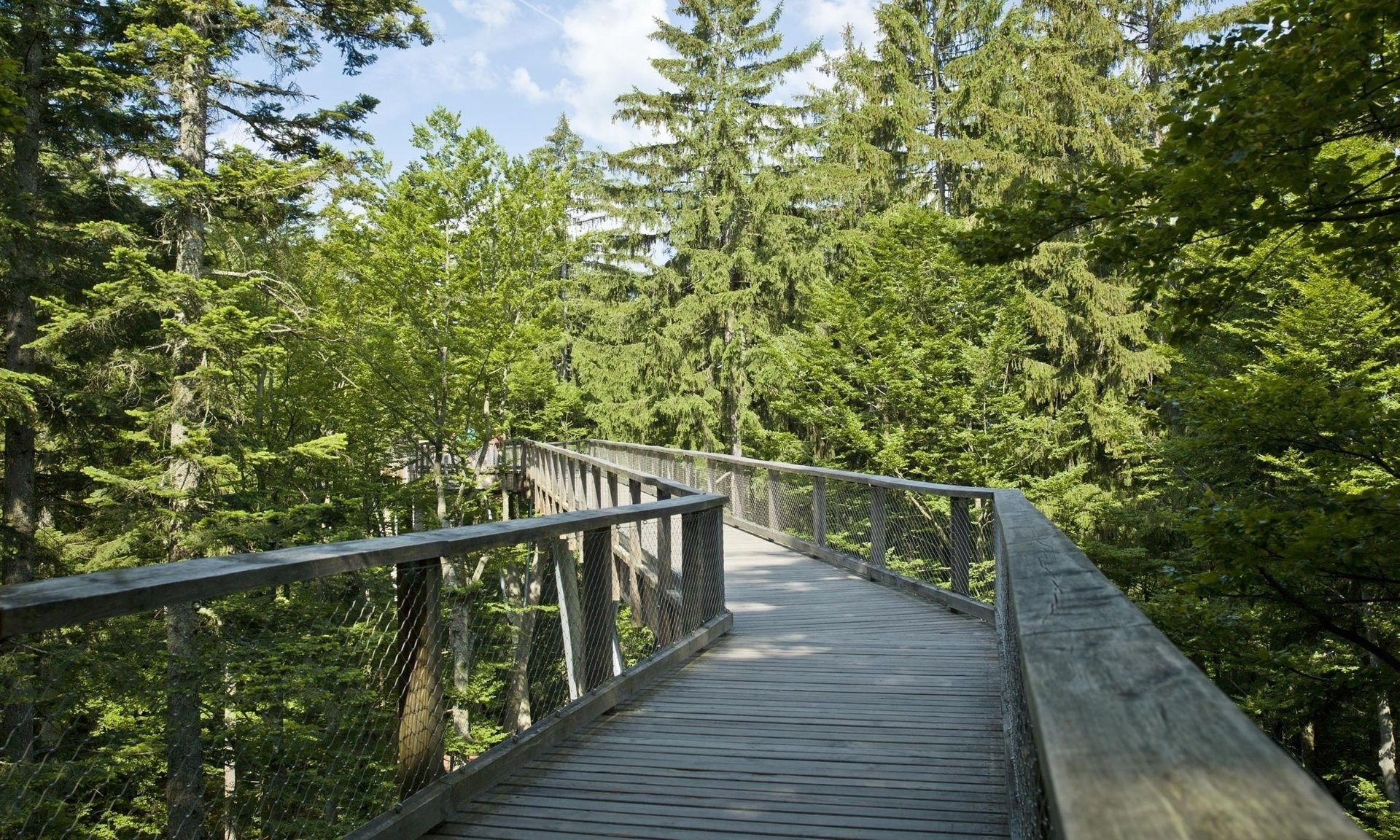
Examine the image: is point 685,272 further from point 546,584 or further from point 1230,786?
point 1230,786

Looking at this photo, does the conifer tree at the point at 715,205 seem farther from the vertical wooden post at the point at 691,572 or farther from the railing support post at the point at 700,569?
the vertical wooden post at the point at 691,572

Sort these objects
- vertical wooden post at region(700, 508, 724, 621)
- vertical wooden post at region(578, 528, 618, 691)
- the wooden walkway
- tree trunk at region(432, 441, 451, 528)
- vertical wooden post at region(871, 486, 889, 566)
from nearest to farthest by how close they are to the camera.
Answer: the wooden walkway < vertical wooden post at region(578, 528, 618, 691) < vertical wooden post at region(700, 508, 724, 621) < vertical wooden post at region(871, 486, 889, 566) < tree trunk at region(432, 441, 451, 528)

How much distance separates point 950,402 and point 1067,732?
59.1ft

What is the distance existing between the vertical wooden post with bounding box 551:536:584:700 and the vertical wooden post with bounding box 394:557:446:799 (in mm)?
1150

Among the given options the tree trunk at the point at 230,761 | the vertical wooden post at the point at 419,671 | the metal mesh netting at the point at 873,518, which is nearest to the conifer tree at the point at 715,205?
the metal mesh netting at the point at 873,518

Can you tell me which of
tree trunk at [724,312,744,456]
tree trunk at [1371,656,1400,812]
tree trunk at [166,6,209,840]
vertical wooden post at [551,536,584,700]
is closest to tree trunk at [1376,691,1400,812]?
tree trunk at [1371,656,1400,812]

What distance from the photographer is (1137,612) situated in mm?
1607

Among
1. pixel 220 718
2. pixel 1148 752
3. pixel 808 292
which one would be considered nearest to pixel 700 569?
pixel 220 718

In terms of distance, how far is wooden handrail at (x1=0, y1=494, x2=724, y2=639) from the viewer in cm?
200

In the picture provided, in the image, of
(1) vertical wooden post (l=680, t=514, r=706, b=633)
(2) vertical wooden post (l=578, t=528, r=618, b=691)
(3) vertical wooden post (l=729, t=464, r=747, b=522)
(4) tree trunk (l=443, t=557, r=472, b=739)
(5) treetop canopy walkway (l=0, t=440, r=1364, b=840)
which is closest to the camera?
(5) treetop canopy walkway (l=0, t=440, r=1364, b=840)

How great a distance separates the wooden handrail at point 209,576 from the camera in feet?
6.56

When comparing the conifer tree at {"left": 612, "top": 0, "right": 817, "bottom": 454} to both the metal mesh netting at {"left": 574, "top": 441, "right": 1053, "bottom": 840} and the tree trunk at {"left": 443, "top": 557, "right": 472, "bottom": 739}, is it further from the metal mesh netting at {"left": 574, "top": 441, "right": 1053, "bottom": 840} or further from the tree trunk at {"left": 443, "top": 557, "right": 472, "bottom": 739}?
the tree trunk at {"left": 443, "top": 557, "right": 472, "bottom": 739}

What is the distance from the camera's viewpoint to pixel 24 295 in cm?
1487

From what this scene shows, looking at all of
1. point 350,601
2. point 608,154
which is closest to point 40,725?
point 350,601
